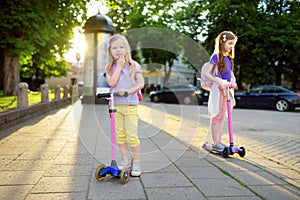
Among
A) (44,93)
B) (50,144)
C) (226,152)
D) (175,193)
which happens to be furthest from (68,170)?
(44,93)

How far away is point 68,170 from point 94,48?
45.7ft

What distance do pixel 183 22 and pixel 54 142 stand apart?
804 inches

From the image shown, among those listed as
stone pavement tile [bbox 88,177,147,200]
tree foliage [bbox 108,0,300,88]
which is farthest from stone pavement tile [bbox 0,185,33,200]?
tree foliage [bbox 108,0,300,88]

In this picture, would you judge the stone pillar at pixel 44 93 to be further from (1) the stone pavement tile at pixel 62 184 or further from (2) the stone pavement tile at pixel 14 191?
(2) the stone pavement tile at pixel 14 191

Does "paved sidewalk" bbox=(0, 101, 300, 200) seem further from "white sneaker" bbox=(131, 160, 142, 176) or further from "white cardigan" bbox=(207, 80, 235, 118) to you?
"white cardigan" bbox=(207, 80, 235, 118)

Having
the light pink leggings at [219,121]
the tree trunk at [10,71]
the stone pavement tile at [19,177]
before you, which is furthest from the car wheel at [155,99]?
the stone pavement tile at [19,177]

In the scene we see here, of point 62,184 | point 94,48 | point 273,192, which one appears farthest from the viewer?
point 94,48

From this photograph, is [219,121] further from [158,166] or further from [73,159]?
[73,159]

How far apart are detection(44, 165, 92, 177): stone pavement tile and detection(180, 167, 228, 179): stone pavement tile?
1274 millimetres

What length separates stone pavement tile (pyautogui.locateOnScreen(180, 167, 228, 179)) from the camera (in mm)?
3840

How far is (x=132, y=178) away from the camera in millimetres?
3773

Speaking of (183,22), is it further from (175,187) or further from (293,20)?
(175,187)

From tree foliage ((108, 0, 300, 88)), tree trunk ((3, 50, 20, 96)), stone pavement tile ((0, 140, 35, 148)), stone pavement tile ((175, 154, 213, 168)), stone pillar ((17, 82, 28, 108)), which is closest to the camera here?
stone pavement tile ((175, 154, 213, 168))

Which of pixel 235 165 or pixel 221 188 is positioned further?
pixel 235 165
